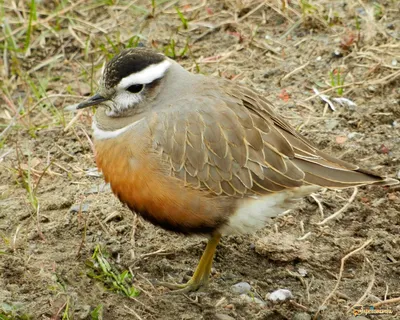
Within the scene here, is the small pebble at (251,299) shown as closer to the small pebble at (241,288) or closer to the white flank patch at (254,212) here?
the small pebble at (241,288)

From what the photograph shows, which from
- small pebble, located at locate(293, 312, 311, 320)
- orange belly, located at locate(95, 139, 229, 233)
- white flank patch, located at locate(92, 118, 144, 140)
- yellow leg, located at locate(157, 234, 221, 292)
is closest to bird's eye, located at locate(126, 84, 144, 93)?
white flank patch, located at locate(92, 118, 144, 140)

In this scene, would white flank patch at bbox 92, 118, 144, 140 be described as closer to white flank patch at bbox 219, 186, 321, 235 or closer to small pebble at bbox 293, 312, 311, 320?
white flank patch at bbox 219, 186, 321, 235

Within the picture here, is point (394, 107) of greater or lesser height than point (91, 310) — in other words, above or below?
above

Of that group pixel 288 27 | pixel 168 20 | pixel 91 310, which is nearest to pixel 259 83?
pixel 288 27

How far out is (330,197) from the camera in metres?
5.48

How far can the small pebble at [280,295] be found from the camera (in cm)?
468

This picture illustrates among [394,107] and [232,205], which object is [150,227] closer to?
[232,205]

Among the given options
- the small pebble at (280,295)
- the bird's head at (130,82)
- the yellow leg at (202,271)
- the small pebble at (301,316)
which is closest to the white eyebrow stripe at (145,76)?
the bird's head at (130,82)

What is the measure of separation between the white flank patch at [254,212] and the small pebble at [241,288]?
1.25 feet

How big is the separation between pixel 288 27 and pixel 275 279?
9.67ft

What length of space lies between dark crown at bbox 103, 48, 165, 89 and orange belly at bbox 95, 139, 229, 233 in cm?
43

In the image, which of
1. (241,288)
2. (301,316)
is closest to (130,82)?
(241,288)

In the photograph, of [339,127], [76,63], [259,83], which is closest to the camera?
[339,127]

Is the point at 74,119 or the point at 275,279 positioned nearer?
the point at 275,279
